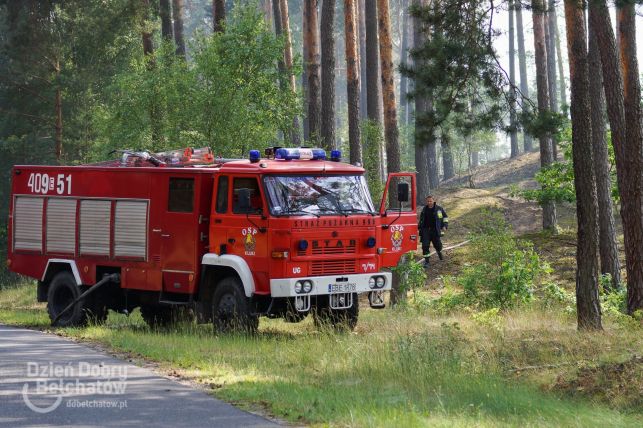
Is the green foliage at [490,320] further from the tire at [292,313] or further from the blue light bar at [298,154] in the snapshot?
the blue light bar at [298,154]

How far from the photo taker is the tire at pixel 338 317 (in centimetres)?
1609

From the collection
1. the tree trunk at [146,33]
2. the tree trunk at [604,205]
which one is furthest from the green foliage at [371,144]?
the tree trunk at [146,33]

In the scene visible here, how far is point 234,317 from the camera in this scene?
15.8 meters

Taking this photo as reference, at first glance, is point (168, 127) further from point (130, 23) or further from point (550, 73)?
point (550, 73)

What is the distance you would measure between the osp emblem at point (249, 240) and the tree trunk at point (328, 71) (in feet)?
Answer: 35.7

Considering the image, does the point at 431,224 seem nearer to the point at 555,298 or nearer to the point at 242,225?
the point at 555,298

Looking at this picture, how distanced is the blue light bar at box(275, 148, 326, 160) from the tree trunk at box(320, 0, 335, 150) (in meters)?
9.59

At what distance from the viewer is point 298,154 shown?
53.9 feet

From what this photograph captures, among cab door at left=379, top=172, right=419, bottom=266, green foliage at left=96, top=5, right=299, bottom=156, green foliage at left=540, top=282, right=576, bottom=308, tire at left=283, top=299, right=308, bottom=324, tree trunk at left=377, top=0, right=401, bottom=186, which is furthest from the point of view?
tree trunk at left=377, top=0, right=401, bottom=186

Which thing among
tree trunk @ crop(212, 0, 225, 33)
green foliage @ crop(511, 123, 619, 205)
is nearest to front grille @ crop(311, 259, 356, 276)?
green foliage @ crop(511, 123, 619, 205)

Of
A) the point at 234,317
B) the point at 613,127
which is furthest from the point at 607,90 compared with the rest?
the point at 234,317

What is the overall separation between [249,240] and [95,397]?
5.52m

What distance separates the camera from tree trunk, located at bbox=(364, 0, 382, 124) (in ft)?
95.5

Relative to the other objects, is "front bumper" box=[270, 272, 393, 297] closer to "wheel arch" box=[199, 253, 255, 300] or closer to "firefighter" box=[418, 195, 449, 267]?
"wheel arch" box=[199, 253, 255, 300]
